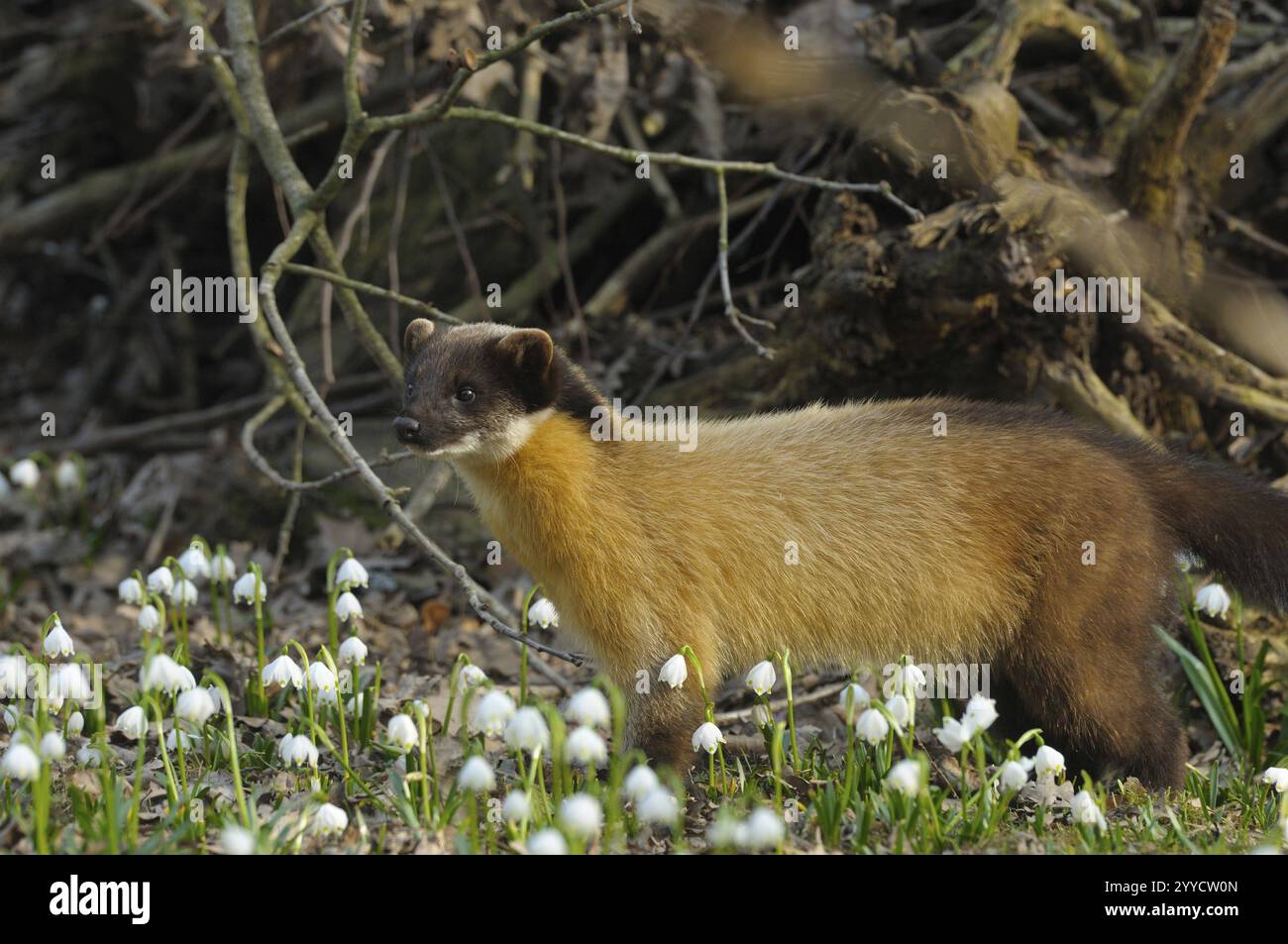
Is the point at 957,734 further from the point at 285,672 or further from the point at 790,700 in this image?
the point at 285,672

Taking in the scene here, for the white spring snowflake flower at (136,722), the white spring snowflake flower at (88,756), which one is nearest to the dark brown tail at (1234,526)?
the white spring snowflake flower at (136,722)

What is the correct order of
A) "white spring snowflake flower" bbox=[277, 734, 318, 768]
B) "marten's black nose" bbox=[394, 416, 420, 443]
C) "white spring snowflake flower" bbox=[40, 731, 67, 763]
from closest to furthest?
"white spring snowflake flower" bbox=[40, 731, 67, 763] → "white spring snowflake flower" bbox=[277, 734, 318, 768] → "marten's black nose" bbox=[394, 416, 420, 443]

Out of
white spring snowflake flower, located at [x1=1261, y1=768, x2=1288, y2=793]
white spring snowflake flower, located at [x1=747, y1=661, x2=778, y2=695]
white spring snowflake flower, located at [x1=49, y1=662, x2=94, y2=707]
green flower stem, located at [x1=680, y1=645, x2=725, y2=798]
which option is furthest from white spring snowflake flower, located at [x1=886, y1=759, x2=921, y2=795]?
white spring snowflake flower, located at [x1=49, y1=662, x2=94, y2=707]

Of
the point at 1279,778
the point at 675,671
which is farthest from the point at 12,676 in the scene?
the point at 1279,778

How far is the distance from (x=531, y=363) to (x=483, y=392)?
26 cm

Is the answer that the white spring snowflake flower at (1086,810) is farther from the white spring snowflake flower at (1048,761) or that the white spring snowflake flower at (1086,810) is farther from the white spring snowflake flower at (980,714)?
the white spring snowflake flower at (980,714)

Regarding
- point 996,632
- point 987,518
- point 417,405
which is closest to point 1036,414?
point 987,518

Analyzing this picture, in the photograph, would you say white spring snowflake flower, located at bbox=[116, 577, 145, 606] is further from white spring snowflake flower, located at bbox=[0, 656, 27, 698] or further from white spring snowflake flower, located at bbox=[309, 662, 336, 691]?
white spring snowflake flower, located at bbox=[309, 662, 336, 691]

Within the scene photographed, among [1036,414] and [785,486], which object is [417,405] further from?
[1036,414]

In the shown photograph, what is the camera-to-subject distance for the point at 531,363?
20.3 feet

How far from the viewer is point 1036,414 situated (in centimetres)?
660

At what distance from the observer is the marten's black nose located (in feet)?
19.3

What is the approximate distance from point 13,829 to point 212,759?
1.05 metres

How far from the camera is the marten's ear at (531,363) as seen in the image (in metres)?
6.11
